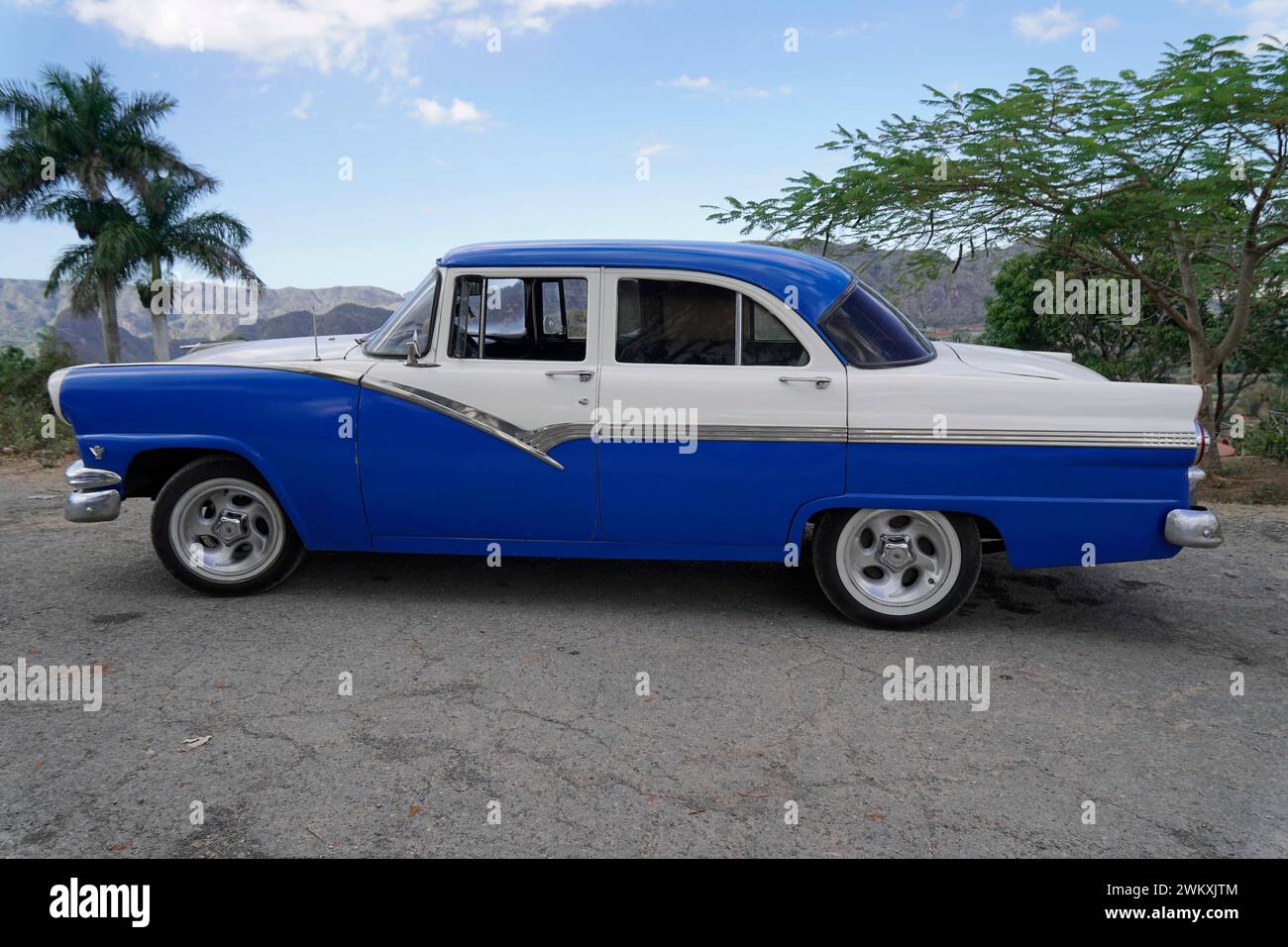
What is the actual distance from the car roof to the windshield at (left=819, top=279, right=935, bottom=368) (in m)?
0.08

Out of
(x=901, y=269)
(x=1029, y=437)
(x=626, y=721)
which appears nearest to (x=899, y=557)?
(x=1029, y=437)

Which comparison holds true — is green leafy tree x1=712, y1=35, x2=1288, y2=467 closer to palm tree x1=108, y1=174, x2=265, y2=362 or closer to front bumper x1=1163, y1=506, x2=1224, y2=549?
front bumper x1=1163, y1=506, x2=1224, y2=549

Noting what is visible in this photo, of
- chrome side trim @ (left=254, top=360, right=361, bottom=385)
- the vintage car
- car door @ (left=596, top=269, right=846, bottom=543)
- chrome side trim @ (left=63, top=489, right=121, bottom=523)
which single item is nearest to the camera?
the vintage car

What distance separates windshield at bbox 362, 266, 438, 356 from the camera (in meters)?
4.84

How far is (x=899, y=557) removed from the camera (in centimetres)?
467

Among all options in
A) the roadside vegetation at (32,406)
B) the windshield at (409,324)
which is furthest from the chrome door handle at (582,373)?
the roadside vegetation at (32,406)

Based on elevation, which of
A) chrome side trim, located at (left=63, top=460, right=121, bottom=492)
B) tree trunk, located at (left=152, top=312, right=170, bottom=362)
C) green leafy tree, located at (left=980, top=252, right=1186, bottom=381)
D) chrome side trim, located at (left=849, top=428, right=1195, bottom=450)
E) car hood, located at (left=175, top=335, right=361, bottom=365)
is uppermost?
tree trunk, located at (left=152, top=312, right=170, bottom=362)

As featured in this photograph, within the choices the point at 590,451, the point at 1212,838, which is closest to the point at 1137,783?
the point at 1212,838

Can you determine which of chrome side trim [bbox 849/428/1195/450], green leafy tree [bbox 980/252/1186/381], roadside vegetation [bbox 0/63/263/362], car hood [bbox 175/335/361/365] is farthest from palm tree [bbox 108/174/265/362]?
chrome side trim [bbox 849/428/1195/450]

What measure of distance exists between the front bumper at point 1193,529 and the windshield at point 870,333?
1410mm

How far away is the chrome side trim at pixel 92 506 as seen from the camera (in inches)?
191

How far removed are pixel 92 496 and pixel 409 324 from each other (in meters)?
1.95

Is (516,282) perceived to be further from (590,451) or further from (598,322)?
(590,451)

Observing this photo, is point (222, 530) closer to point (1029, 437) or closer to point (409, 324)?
point (409, 324)
